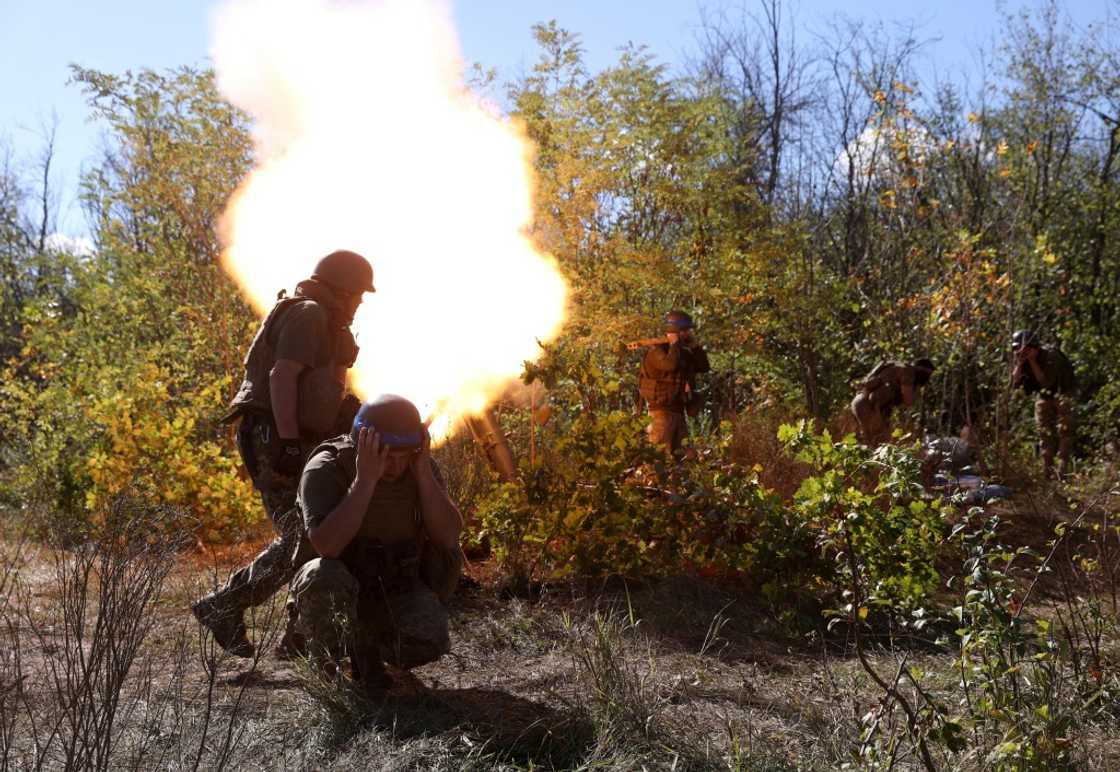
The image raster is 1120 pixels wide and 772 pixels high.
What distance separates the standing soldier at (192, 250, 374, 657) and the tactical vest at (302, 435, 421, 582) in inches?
16.1

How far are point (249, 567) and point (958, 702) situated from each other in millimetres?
2771

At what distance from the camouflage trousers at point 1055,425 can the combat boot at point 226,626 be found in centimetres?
938

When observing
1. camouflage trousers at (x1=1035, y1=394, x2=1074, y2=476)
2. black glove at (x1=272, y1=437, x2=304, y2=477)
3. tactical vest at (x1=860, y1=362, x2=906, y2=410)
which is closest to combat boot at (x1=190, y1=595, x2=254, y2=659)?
black glove at (x1=272, y1=437, x2=304, y2=477)

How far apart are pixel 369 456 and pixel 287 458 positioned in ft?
3.13

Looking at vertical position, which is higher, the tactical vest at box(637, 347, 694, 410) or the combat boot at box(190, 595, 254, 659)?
the tactical vest at box(637, 347, 694, 410)

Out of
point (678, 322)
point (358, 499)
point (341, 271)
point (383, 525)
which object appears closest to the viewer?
point (358, 499)

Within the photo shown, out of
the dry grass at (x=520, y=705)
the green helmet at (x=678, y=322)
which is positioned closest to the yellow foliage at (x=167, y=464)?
the dry grass at (x=520, y=705)

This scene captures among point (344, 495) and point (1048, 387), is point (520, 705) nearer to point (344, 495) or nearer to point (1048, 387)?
point (344, 495)

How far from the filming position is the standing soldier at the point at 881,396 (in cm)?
1002

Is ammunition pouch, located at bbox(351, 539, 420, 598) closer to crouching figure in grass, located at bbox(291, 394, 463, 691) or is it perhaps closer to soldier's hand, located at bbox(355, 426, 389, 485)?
crouching figure in grass, located at bbox(291, 394, 463, 691)

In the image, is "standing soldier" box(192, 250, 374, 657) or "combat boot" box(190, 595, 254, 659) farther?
"standing soldier" box(192, 250, 374, 657)

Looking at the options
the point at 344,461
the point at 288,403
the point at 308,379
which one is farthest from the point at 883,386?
the point at 344,461

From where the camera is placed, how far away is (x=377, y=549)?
394cm

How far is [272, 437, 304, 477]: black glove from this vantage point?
450 centimetres
